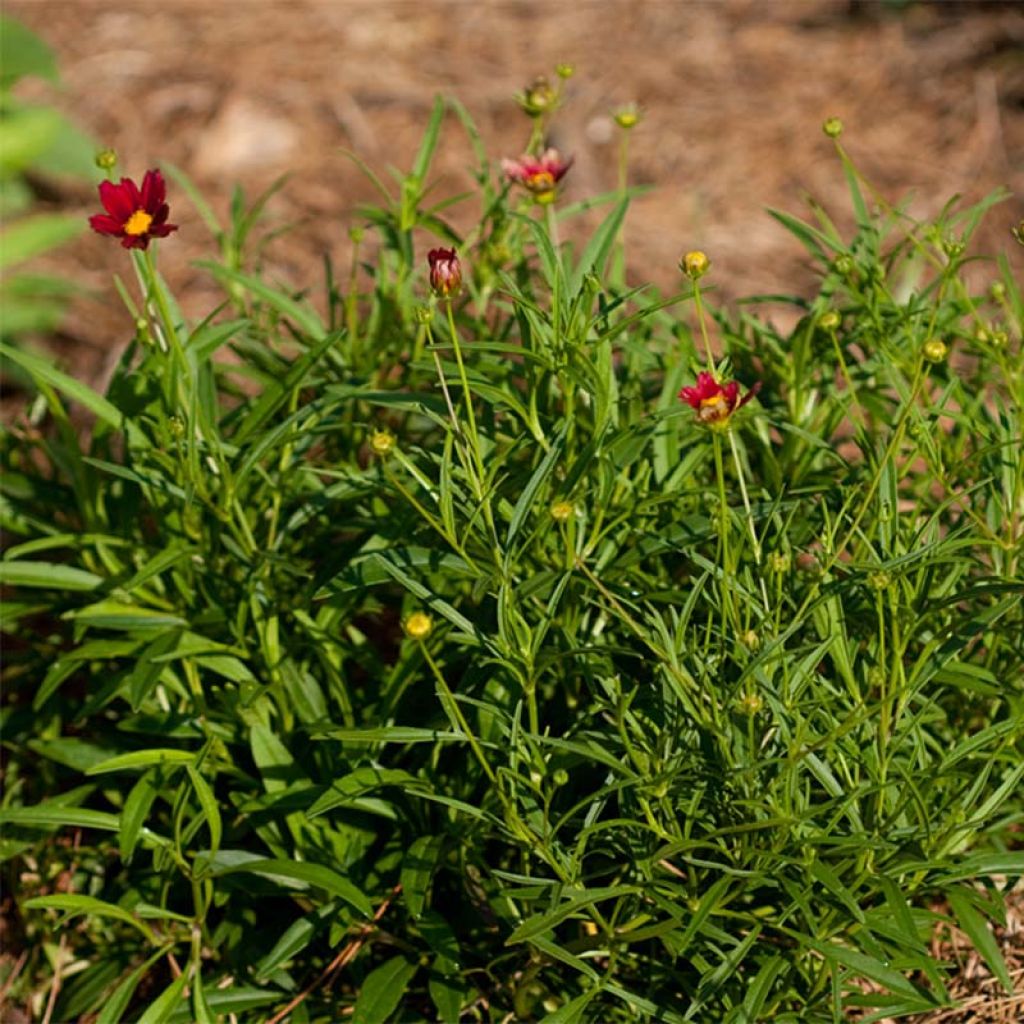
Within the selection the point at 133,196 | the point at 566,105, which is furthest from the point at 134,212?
the point at 566,105

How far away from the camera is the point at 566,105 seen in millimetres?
4691

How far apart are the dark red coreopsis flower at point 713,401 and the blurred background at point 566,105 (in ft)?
8.46

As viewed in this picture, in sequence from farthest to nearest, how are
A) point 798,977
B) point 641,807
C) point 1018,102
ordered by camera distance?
1. point 1018,102
2. point 798,977
3. point 641,807

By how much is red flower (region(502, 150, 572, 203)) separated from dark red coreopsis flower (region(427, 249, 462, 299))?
0.45 m

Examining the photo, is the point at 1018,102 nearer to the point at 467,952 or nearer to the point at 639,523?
the point at 639,523

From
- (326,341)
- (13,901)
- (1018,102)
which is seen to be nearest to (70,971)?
(13,901)

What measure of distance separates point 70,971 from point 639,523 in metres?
1.06

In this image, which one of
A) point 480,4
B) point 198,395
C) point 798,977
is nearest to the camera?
point 798,977

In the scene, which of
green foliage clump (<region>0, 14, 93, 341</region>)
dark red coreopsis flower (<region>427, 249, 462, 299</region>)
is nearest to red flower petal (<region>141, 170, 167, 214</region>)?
dark red coreopsis flower (<region>427, 249, 462, 299</region>)

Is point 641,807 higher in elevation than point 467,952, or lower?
higher

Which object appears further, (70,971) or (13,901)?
(13,901)

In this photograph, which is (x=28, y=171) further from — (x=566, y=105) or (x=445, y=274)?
(x=445, y=274)

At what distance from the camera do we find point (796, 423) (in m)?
2.11

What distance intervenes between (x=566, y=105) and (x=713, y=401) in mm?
3410
